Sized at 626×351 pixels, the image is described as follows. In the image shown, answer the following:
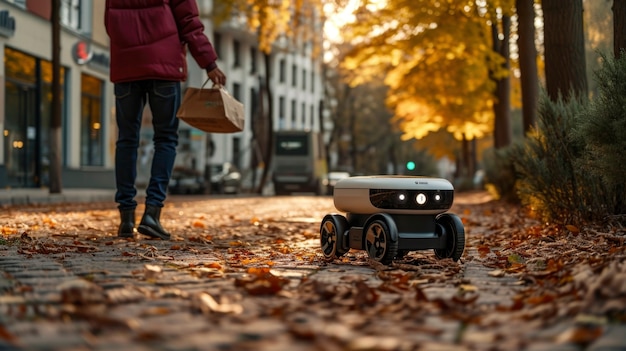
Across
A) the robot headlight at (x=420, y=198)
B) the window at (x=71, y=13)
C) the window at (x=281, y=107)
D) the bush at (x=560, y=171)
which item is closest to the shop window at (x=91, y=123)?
the window at (x=71, y=13)

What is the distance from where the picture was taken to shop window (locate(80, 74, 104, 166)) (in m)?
28.0

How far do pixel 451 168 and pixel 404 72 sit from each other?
8838cm

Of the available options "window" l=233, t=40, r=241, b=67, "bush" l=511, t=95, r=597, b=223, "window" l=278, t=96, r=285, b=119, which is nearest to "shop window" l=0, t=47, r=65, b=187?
"bush" l=511, t=95, r=597, b=223

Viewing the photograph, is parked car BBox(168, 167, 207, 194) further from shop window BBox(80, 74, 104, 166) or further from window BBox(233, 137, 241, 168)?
window BBox(233, 137, 241, 168)

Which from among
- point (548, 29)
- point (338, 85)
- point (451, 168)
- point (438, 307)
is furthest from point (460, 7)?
point (451, 168)

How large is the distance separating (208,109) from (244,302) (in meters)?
3.68

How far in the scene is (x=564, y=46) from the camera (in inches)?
451

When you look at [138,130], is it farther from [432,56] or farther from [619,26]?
[432,56]

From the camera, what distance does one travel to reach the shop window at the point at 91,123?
2798 cm

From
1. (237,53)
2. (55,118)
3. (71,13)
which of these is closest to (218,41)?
(237,53)

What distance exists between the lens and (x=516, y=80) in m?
29.4

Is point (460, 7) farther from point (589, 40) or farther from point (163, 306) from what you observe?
point (163, 306)

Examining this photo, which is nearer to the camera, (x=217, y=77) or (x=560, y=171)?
(x=217, y=77)

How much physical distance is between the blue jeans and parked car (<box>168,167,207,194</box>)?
27054mm
